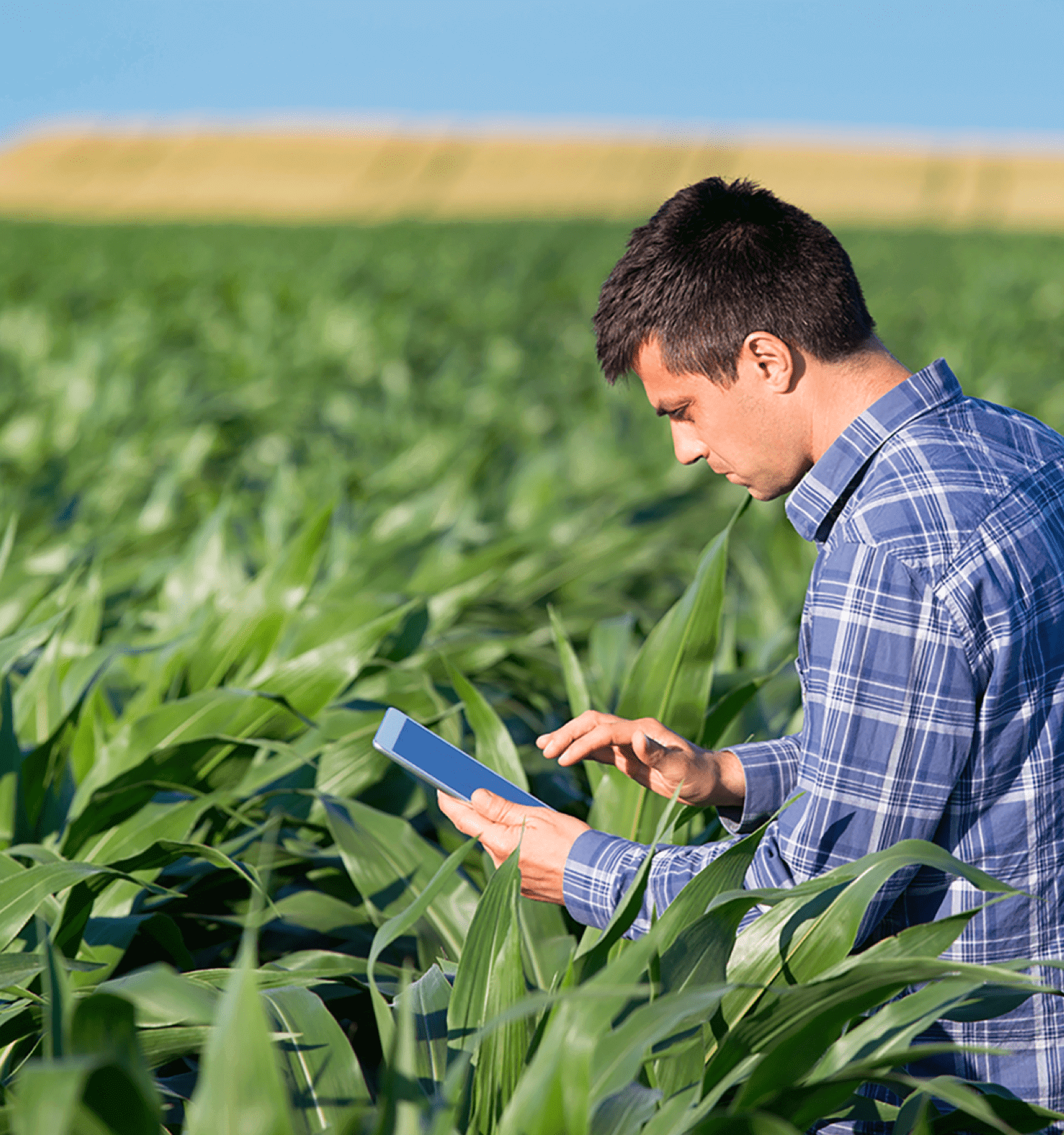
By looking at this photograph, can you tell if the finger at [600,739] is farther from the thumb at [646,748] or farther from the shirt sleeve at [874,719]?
the shirt sleeve at [874,719]

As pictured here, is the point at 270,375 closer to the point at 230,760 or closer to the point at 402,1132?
the point at 230,760

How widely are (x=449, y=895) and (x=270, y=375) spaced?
5.66m

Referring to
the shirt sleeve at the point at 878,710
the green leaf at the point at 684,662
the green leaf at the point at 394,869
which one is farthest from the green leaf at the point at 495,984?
the green leaf at the point at 684,662

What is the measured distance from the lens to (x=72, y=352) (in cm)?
802

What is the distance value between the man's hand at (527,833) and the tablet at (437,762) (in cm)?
3

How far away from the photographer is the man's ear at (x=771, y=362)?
1395 millimetres

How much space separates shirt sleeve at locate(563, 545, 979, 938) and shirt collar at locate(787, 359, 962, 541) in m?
0.11

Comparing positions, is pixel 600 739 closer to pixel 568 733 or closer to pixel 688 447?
pixel 568 733

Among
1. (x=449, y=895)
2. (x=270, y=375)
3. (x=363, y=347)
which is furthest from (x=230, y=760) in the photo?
(x=363, y=347)

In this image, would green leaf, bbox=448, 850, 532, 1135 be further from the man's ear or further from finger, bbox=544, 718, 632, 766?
the man's ear

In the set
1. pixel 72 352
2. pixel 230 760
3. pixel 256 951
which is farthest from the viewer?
pixel 72 352

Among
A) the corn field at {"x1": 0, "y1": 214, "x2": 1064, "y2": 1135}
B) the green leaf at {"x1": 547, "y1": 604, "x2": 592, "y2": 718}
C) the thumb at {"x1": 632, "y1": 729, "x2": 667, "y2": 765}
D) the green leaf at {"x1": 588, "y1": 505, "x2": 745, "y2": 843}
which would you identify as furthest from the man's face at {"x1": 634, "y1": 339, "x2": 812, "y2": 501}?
the green leaf at {"x1": 547, "y1": 604, "x2": 592, "y2": 718}

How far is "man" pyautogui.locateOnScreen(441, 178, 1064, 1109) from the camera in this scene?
1224 millimetres

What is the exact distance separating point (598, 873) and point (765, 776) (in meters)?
0.36
